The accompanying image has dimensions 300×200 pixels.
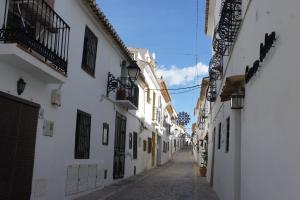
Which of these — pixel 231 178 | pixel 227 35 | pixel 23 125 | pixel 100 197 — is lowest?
pixel 100 197

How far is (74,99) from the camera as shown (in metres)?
11.5

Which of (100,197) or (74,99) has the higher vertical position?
(74,99)

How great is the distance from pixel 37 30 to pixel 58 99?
5.43 ft

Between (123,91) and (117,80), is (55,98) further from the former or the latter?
(123,91)

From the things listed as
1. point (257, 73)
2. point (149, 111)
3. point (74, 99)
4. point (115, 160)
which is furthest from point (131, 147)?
point (257, 73)

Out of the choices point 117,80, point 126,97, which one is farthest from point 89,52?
point 126,97

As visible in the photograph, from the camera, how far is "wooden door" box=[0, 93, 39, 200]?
7730 millimetres

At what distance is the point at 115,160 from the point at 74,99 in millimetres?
5783

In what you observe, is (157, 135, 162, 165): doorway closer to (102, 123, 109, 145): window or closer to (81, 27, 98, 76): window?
(102, 123, 109, 145): window

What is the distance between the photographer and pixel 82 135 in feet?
40.6

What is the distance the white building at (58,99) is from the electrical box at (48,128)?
0.07 feet

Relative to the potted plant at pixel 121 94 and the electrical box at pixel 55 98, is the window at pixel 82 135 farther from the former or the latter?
the potted plant at pixel 121 94

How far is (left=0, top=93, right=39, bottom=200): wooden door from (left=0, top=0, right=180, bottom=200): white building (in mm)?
18

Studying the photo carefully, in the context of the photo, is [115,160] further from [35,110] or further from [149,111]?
[149,111]
